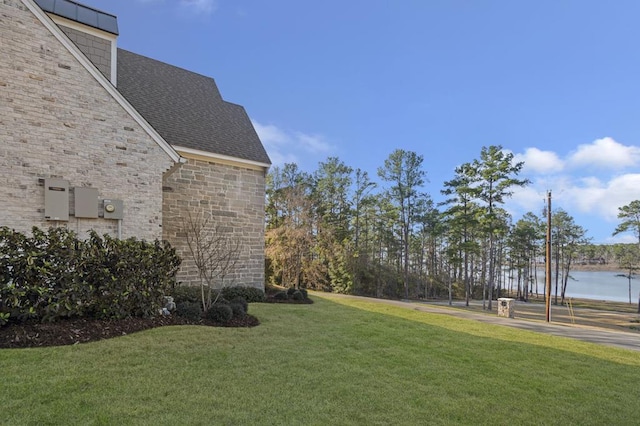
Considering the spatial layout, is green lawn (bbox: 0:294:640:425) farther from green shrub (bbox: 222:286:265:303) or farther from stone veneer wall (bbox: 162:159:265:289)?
stone veneer wall (bbox: 162:159:265:289)

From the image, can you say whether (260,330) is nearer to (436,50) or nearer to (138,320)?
(138,320)

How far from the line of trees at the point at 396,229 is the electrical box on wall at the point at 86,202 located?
1646 centimetres

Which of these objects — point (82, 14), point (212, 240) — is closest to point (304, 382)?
point (212, 240)

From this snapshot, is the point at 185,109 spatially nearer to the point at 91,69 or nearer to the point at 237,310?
the point at 91,69

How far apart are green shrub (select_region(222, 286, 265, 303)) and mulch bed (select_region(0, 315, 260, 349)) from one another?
4.31 m

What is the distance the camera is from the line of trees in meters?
25.8

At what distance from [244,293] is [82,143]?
6.38 metres

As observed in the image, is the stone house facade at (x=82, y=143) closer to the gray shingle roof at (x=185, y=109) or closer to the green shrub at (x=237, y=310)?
the gray shingle roof at (x=185, y=109)

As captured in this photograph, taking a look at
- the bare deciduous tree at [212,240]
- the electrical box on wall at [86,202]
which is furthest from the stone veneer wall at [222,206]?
the electrical box on wall at [86,202]

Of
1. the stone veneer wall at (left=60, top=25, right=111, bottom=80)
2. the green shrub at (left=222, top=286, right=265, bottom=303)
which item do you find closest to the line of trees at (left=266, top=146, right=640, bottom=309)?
the green shrub at (left=222, top=286, right=265, bottom=303)

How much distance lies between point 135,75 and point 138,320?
10398 mm

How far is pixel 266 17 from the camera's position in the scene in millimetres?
12312

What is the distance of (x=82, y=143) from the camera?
7547 mm

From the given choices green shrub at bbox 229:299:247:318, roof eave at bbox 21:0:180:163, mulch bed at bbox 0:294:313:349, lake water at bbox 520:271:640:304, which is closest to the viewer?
mulch bed at bbox 0:294:313:349
